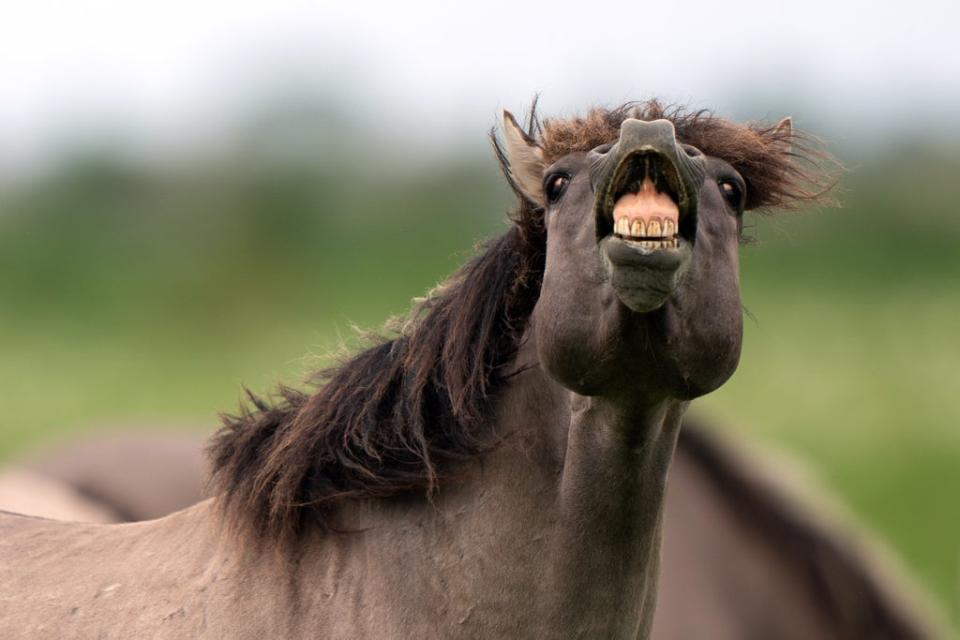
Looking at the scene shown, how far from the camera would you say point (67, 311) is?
72.4 feet

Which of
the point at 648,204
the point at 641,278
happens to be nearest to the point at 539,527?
the point at 641,278

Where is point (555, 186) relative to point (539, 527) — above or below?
above

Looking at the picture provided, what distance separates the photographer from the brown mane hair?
3.64m

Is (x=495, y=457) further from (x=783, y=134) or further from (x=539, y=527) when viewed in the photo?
(x=783, y=134)

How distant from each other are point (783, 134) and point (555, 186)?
0.76 meters

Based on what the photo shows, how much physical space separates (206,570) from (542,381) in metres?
0.94

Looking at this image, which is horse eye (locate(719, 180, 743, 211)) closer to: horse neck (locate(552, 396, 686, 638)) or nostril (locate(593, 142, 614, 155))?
nostril (locate(593, 142, 614, 155))

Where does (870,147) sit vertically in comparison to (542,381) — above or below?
above

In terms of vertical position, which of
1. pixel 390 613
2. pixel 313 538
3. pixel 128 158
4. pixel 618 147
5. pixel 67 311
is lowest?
pixel 390 613

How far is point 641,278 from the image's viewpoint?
312 centimetres

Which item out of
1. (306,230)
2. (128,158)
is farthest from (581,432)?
(128,158)

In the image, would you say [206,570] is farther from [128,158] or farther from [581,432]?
[128,158]

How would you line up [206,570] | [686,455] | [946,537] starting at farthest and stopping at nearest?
[946,537], [686,455], [206,570]

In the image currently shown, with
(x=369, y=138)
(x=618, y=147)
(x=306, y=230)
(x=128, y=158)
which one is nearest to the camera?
(x=618, y=147)
